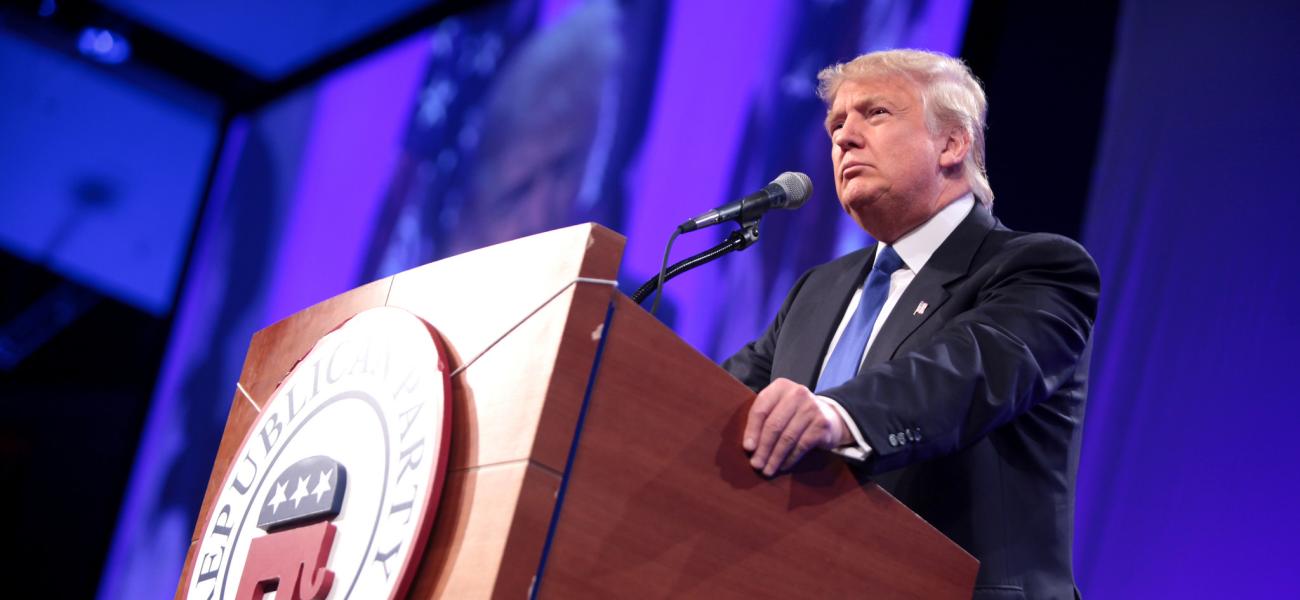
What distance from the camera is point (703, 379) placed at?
130 cm

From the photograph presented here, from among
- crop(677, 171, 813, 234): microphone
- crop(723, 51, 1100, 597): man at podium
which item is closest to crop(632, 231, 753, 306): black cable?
crop(677, 171, 813, 234): microphone

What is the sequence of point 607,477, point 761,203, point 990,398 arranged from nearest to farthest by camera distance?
point 607,477 → point 990,398 → point 761,203

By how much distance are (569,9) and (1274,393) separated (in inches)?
104

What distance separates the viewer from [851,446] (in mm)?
1353

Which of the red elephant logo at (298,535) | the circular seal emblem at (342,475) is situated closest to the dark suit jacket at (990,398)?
the circular seal emblem at (342,475)

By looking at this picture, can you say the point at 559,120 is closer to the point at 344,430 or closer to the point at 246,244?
the point at 246,244

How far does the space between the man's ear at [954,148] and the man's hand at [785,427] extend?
37.5 inches

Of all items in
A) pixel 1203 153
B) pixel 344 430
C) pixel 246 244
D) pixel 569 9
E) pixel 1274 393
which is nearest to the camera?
pixel 344 430

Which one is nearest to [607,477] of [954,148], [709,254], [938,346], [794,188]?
[938,346]

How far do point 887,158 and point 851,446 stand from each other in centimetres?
88

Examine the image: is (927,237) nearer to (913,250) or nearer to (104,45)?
(913,250)

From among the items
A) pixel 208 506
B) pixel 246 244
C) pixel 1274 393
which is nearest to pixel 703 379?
pixel 208 506

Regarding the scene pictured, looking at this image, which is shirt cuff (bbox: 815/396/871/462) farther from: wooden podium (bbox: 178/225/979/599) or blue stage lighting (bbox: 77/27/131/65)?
blue stage lighting (bbox: 77/27/131/65)

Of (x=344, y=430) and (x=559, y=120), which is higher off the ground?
(x=559, y=120)
